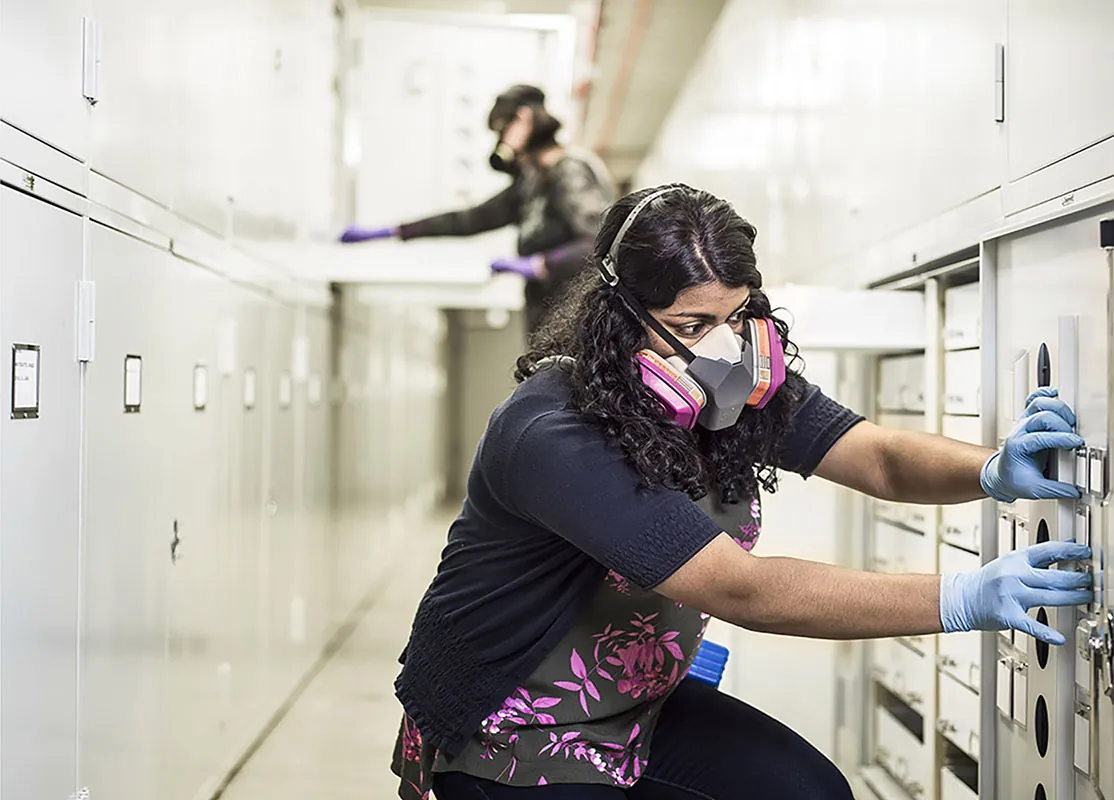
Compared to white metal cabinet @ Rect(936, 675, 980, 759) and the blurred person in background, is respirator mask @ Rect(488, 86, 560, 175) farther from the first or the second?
white metal cabinet @ Rect(936, 675, 980, 759)

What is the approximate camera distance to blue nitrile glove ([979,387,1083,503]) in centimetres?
164

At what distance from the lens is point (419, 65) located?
5.10m

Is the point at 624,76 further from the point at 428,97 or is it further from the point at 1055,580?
the point at 1055,580

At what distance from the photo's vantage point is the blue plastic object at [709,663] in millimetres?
2314

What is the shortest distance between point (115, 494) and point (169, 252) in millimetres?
635

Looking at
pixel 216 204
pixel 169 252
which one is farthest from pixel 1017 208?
pixel 216 204

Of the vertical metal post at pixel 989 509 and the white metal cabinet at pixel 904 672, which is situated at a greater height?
the vertical metal post at pixel 989 509

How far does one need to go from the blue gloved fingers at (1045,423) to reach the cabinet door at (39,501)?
149 cm

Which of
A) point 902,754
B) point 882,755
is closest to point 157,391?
point 902,754

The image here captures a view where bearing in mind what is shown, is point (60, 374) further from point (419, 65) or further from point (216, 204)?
point (419, 65)

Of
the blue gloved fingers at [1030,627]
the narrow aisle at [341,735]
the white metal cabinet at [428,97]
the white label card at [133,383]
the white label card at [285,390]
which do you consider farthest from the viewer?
the white metal cabinet at [428,97]

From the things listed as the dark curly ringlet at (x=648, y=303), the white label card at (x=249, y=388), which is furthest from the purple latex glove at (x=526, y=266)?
the dark curly ringlet at (x=648, y=303)

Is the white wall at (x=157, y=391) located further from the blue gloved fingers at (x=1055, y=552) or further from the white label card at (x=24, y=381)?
the blue gloved fingers at (x=1055, y=552)

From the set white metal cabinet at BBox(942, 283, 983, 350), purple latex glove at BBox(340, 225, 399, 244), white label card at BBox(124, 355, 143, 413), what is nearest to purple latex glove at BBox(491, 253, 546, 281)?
purple latex glove at BBox(340, 225, 399, 244)
